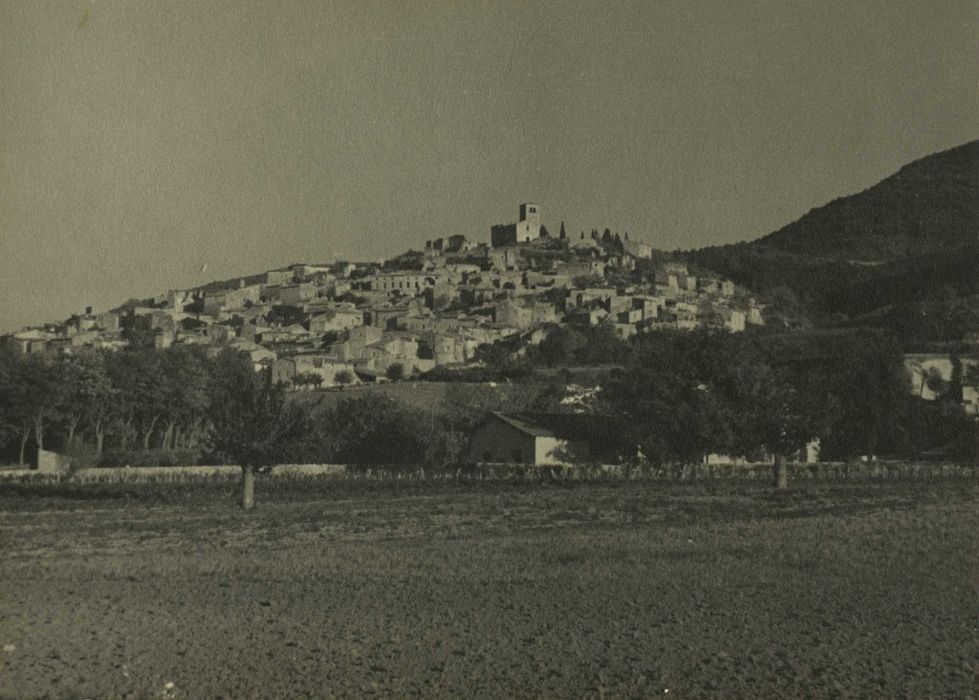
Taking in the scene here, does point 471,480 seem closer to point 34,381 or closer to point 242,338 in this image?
point 34,381

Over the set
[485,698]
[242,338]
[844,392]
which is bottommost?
[485,698]

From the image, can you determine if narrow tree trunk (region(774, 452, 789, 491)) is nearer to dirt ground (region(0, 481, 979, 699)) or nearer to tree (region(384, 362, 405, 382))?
dirt ground (region(0, 481, 979, 699))

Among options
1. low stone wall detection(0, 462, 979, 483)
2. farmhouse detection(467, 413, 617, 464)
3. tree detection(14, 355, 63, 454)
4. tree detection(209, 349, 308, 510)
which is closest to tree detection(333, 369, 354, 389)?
tree detection(14, 355, 63, 454)

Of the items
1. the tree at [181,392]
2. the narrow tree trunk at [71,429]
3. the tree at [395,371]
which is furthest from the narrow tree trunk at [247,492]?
the tree at [395,371]

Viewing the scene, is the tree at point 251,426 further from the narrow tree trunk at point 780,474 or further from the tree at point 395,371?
the tree at point 395,371

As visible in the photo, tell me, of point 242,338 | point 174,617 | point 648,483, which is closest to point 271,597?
point 174,617

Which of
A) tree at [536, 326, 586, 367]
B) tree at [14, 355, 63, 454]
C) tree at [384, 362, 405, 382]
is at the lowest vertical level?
tree at [14, 355, 63, 454]

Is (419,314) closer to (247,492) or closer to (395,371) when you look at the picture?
(395,371)
